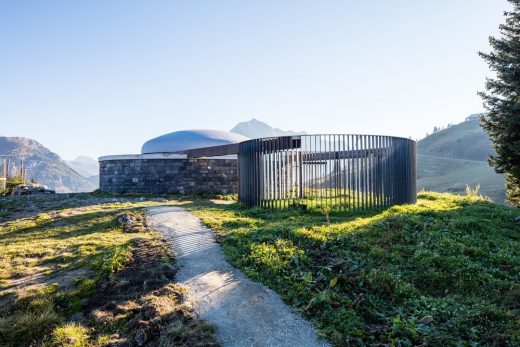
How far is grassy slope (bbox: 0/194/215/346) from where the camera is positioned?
4.05m

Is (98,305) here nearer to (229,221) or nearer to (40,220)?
(229,221)

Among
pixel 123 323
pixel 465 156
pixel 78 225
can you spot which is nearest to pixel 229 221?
pixel 78 225

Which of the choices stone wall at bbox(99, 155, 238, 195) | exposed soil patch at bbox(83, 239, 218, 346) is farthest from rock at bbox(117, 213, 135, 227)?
stone wall at bbox(99, 155, 238, 195)

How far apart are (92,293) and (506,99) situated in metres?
13.7

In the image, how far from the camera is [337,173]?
473 inches

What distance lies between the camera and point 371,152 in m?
11.3

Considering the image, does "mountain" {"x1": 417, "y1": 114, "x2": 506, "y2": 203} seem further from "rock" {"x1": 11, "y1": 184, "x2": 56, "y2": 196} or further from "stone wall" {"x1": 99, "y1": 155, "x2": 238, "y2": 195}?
"rock" {"x1": 11, "y1": 184, "x2": 56, "y2": 196}

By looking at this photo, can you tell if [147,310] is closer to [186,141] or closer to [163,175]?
[163,175]

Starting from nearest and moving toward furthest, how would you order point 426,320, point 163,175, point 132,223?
point 426,320 → point 132,223 → point 163,175

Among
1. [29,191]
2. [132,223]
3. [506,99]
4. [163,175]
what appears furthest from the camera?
[29,191]

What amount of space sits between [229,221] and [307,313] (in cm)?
521

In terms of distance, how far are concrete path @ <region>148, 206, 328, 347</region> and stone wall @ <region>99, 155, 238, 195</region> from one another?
10739 mm

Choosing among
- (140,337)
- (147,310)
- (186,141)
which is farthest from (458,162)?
(140,337)

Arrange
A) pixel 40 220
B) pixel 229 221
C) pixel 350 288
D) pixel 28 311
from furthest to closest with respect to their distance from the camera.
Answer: pixel 40 220, pixel 229 221, pixel 350 288, pixel 28 311
